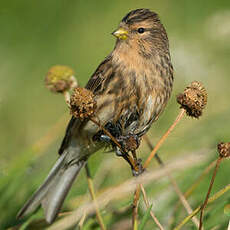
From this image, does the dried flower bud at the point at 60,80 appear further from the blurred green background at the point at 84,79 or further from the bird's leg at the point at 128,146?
the blurred green background at the point at 84,79

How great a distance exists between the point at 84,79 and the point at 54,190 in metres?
2.90

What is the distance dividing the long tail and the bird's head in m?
1.00

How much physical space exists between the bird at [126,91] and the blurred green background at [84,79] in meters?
0.20

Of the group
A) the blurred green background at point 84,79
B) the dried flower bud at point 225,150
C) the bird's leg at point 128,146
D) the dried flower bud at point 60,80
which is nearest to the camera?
the dried flower bud at point 225,150

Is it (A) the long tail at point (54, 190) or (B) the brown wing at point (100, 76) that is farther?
(B) the brown wing at point (100, 76)

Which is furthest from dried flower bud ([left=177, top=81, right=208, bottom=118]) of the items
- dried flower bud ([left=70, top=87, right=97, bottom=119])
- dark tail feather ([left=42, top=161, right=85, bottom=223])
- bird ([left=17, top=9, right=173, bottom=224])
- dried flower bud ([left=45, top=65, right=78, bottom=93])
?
dark tail feather ([left=42, top=161, right=85, bottom=223])

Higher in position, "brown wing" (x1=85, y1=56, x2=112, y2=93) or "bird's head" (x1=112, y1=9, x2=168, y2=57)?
"bird's head" (x1=112, y1=9, x2=168, y2=57)

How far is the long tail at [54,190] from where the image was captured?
12.6ft

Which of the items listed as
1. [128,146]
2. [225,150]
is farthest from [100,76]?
[225,150]

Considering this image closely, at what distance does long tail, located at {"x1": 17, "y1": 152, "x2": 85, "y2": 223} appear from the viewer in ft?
12.6

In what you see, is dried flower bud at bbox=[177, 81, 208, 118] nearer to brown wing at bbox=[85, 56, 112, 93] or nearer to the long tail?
brown wing at bbox=[85, 56, 112, 93]

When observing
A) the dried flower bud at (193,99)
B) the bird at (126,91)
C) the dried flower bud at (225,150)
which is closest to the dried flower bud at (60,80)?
the bird at (126,91)

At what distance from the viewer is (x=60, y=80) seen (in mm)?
3723

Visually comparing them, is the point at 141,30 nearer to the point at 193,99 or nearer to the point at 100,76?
the point at 100,76
